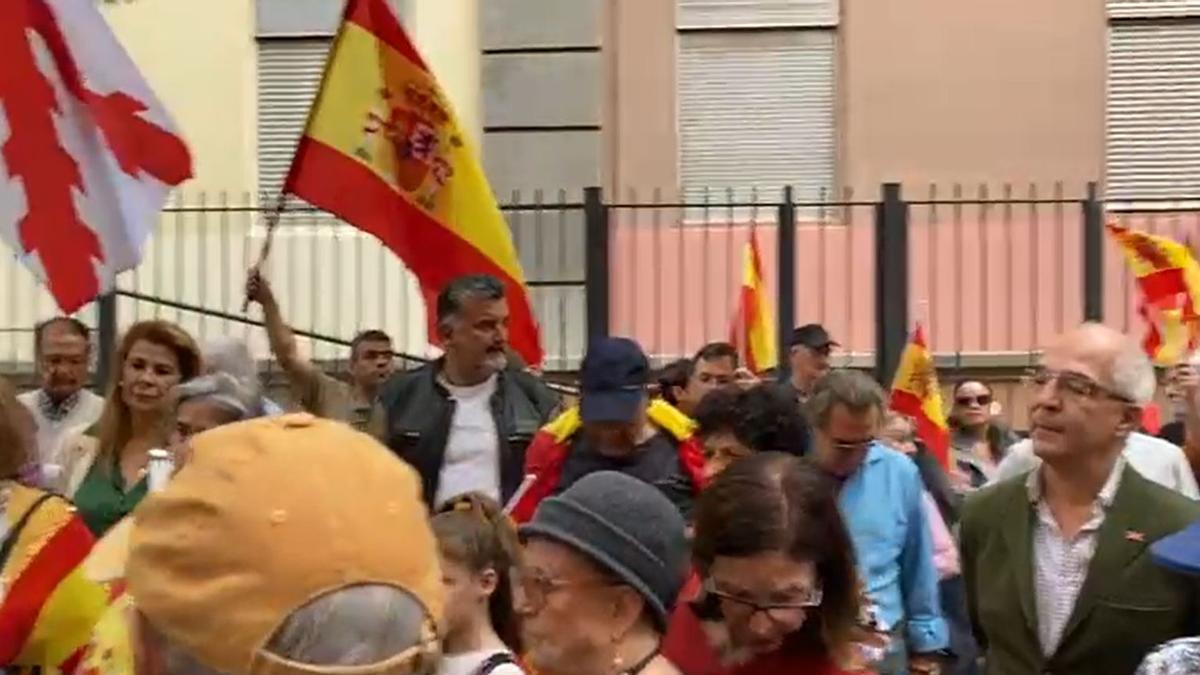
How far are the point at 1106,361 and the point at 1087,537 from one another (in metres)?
0.41

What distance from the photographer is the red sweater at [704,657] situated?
3.81 meters

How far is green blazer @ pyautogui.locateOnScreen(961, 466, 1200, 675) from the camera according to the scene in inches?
200

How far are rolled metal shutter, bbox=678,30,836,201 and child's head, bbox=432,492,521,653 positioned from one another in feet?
31.7

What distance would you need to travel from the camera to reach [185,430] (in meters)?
5.63

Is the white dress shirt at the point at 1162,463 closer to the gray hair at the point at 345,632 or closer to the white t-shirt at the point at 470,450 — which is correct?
the white t-shirt at the point at 470,450

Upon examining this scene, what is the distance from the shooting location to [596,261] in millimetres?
13477

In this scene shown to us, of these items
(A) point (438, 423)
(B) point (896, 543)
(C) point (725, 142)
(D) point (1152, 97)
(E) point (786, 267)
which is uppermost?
(D) point (1152, 97)

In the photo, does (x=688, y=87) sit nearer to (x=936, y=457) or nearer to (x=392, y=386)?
(x=936, y=457)

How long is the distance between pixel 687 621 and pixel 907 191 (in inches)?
413

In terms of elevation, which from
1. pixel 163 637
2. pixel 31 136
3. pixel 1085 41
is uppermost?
pixel 1085 41

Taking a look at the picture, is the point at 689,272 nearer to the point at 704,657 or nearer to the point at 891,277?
the point at 891,277

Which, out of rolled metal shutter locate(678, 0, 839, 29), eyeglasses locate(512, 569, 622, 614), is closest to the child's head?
eyeglasses locate(512, 569, 622, 614)

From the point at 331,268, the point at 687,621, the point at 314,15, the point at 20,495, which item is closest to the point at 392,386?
the point at 20,495

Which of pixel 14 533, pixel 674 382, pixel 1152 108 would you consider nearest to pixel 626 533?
pixel 14 533
